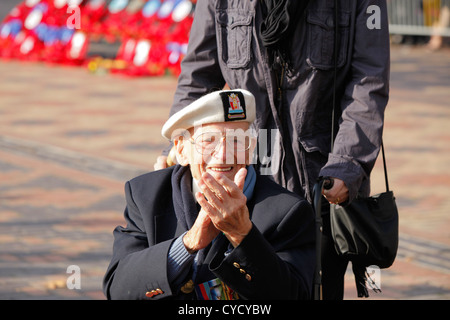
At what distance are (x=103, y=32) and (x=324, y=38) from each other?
48.2 ft

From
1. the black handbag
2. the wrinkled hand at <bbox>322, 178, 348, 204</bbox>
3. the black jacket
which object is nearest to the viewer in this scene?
the black jacket

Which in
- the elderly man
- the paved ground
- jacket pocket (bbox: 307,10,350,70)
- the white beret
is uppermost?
jacket pocket (bbox: 307,10,350,70)

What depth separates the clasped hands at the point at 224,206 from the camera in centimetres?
237

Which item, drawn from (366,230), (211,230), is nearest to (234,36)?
(366,230)

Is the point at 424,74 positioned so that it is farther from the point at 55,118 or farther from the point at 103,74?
the point at 55,118

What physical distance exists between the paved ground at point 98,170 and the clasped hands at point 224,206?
2.84 m

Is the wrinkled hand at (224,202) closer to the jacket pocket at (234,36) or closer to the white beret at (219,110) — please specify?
the white beret at (219,110)

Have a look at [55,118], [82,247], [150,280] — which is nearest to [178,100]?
[150,280]

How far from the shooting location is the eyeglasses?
2.70 meters

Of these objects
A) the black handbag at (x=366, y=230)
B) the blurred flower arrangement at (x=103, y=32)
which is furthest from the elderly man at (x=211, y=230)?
the blurred flower arrangement at (x=103, y=32)

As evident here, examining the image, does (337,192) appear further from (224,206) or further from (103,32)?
(103,32)

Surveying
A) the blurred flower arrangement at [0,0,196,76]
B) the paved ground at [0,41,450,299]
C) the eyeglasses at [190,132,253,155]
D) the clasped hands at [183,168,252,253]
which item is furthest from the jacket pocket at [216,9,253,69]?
the blurred flower arrangement at [0,0,196,76]

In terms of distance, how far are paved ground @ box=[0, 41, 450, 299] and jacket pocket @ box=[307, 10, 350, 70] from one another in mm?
2440

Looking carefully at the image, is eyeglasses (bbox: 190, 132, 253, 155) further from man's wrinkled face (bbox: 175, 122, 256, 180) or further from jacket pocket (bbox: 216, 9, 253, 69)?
jacket pocket (bbox: 216, 9, 253, 69)
